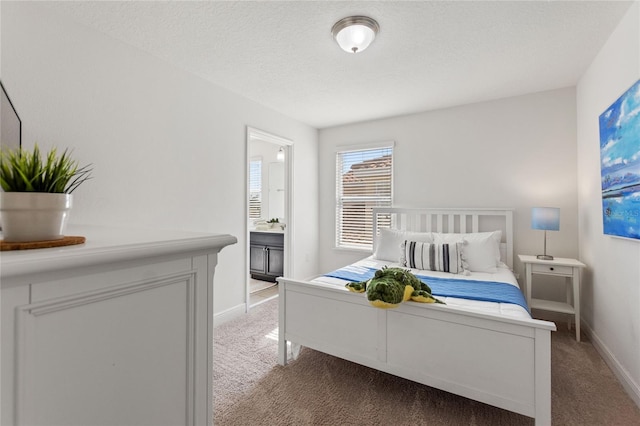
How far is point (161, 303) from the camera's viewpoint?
0.72 meters

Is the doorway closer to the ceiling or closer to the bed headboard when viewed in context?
the ceiling

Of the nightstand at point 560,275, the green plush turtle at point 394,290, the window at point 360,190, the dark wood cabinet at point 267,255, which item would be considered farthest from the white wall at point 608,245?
the dark wood cabinet at point 267,255

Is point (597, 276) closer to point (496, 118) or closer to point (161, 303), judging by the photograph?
point (496, 118)

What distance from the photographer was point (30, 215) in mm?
619

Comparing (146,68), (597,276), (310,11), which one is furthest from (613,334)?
(146,68)

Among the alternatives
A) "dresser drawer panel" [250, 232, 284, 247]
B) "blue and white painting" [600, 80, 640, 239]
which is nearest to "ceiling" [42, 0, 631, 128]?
"blue and white painting" [600, 80, 640, 239]

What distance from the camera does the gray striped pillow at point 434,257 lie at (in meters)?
2.80

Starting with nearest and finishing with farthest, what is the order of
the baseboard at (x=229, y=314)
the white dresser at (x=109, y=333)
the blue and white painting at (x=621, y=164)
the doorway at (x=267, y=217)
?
the white dresser at (x=109, y=333) → the blue and white painting at (x=621, y=164) → the baseboard at (x=229, y=314) → the doorway at (x=267, y=217)

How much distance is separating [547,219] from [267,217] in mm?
4132

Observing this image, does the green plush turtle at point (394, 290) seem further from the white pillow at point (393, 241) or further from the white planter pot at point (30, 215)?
the white planter pot at point (30, 215)

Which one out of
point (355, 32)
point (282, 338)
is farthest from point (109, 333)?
point (355, 32)

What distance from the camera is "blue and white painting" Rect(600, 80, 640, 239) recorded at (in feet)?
5.89

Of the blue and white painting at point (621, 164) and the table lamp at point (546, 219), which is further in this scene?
the table lamp at point (546, 219)

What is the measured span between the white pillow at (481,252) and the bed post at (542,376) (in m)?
1.44
